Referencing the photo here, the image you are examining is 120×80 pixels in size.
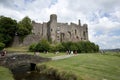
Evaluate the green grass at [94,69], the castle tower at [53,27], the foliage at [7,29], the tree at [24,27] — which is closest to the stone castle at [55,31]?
the castle tower at [53,27]

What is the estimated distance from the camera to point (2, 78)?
82.0ft

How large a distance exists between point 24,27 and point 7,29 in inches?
266

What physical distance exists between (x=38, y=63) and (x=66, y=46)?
3306cm

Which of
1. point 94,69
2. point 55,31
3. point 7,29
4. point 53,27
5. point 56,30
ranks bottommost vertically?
point 94,69

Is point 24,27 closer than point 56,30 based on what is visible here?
Yes

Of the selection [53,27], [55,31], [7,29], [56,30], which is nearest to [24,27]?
[7,29]

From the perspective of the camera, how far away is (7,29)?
76062 millimetres

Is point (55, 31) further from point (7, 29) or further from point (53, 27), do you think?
point (7, 29)

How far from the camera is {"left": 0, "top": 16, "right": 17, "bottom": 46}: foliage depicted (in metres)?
74.0

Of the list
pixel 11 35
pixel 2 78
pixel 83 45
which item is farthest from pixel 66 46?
pixel 2 78

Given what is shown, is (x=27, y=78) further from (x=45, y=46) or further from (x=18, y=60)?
(x=45, y=46)

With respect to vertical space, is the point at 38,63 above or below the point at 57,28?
below

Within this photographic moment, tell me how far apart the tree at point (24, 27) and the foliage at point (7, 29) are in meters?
2.46

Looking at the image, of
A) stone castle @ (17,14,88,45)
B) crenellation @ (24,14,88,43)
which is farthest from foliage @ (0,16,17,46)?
crenellation @ (24,14,88,43)
